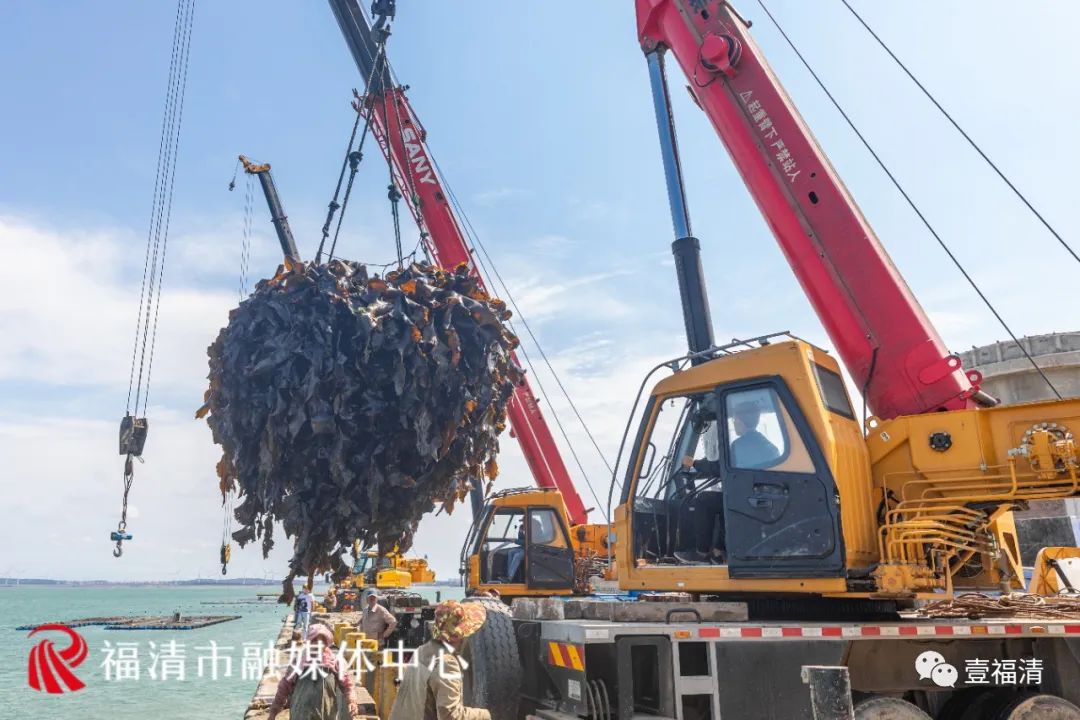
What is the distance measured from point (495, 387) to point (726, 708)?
4245mm

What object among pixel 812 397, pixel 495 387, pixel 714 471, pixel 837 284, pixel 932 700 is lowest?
pixel 932 700

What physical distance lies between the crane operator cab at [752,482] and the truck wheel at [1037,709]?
1.35 meters

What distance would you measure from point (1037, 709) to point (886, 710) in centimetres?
116

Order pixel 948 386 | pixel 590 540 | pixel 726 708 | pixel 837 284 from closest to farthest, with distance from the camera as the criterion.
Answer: pixel 726 708 < pixel 948 386 < pixel 837 284 < pixel 590 540

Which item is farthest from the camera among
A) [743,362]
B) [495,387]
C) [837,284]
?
[495,387]

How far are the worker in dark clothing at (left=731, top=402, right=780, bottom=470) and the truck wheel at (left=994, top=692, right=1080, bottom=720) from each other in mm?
2258

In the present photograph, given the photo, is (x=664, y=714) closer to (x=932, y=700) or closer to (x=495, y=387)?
(x=932, y=700)

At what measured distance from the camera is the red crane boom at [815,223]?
6488mm

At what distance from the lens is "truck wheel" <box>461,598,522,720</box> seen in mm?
5297

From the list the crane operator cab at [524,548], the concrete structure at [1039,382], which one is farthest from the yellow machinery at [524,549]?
the concrete structure at [1039,382]

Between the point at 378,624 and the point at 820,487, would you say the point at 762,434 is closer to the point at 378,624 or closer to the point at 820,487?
the point at 820,487

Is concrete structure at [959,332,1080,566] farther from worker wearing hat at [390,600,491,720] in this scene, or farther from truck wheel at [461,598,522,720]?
worker wearing hat at [390,600,491,720]

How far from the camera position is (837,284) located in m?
7.00

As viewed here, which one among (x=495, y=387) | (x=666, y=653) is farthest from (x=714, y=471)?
(x=495, y=387)
